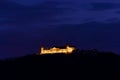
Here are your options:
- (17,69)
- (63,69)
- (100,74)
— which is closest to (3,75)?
(17,69)

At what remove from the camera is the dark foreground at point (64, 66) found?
429 ft

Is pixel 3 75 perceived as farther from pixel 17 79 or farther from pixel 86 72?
pixel 86 72

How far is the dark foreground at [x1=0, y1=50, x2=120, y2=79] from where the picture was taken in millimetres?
130875

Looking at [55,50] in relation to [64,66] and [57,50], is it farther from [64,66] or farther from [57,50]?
[64,66]

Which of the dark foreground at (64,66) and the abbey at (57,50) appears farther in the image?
the abbey at (57,50)

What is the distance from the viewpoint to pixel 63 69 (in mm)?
138250

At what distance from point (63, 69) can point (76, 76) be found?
1035 centimetres

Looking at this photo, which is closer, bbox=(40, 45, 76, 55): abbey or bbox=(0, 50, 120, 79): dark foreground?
bbox=(0, 50, 120, 79): dark foreground

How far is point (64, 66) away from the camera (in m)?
142

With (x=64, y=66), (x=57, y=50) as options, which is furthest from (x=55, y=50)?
(x=64, y=66)

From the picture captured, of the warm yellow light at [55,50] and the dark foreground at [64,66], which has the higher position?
the warm yellow light at [55,50]

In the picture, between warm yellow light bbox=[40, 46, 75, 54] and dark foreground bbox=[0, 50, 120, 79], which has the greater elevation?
warm yellow light bbox=[40, 46, 75, 54]

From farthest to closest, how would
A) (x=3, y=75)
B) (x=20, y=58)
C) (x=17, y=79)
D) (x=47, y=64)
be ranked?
(x=20, y=58) → (x=47, y=64) → (x=3, y=75) → (x=17, y=79)

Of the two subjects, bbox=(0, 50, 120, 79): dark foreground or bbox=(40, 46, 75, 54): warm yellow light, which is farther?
bbox=(40, 46, 75, 54): warm yellow light
